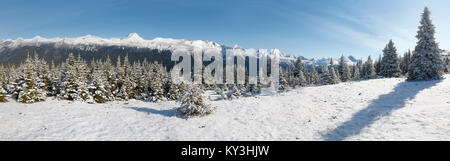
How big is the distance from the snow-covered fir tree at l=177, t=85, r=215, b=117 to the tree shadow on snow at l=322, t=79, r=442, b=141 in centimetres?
1153

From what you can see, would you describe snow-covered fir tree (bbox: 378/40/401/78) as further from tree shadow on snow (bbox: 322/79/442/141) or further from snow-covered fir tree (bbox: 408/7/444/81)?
tree shadow on snow (bbox: 322/79/442/141)

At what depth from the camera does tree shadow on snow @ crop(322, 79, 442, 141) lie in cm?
1252

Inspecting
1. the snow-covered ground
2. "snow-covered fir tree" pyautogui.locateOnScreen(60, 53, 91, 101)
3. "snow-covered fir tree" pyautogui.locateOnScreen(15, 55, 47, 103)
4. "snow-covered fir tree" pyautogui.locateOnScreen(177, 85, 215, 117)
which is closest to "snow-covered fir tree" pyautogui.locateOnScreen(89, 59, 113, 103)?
"snow-covered fir tree" pyautogui.locateOnScreen(60, 53, 91, 101)

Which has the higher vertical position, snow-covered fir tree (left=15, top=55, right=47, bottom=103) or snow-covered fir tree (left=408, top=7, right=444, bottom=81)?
snow-covered fir tree (left=408, top=7, right=444, bottom=81)

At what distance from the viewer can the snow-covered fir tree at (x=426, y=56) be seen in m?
24.9

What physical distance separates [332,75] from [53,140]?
65.5m

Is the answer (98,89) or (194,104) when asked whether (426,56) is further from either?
(98,89)

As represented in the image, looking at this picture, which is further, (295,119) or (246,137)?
(295,119)

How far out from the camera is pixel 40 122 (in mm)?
17109

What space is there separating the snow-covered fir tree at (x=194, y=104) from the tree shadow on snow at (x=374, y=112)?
11.5m

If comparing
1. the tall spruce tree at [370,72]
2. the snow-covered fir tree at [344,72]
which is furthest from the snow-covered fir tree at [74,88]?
the tall spruce tree at [370,72]
